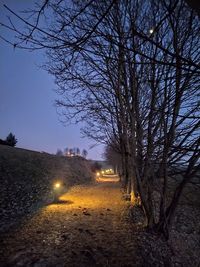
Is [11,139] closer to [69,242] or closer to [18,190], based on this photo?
[18,190]

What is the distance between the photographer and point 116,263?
572 cm

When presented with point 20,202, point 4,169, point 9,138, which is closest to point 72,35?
point 20,202

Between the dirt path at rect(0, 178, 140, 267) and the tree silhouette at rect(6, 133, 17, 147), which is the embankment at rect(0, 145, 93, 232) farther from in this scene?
the tree silhouette at rect(6, 133, 17, 147)

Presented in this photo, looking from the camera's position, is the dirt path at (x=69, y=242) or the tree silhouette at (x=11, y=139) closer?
the dirt path at (x=69, y=242)

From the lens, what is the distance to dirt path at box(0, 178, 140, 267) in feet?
18.5

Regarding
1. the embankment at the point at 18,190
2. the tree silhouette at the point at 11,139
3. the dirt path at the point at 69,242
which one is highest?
the tree silhouette at the point at 11,139

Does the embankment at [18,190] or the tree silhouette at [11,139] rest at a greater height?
the tree silhouette at [11,139]

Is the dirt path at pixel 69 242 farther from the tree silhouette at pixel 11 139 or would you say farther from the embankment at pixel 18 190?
the tree silhouette at pixel 11 139

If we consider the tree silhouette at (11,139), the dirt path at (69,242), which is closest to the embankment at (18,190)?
the dirt path at (69,242)

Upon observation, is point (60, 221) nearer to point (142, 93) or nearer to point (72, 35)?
point (72, 35)

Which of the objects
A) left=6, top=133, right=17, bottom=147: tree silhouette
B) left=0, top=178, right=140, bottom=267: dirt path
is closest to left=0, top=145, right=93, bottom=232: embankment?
left=0, top=178, right=140, bottom=267: dirt path

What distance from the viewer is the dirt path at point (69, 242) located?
5.64 meters

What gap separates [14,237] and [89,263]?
2436mm

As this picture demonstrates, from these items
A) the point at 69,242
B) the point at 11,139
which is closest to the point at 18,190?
the point at 69,242
